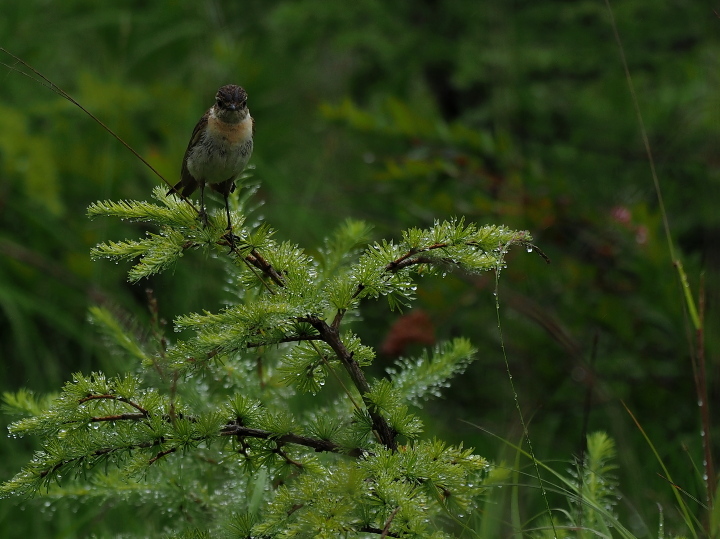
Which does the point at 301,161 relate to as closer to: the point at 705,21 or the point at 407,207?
the point at 407,207

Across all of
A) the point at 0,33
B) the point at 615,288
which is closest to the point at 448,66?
the point at 615,288

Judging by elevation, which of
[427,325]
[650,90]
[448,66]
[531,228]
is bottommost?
[427,325]

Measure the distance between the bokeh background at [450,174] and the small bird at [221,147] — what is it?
89cm

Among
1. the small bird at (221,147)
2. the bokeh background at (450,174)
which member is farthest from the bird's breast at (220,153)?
the bokeh background at (450,174)

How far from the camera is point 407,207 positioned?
423cm

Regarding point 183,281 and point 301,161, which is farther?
point 301,161

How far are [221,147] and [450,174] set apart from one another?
176 cm

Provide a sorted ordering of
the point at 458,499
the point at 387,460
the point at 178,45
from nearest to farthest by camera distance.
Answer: the point at 387,460 → the point at 458,499 → the point at 178,45

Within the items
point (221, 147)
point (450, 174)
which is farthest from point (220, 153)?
point (450, 174)

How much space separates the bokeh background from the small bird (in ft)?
2.93

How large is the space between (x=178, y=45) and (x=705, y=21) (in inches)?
142

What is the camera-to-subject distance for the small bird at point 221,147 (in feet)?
8.65

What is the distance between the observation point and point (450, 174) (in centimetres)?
418

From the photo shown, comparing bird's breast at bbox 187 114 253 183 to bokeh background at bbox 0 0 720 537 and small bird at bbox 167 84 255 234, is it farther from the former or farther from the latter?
bokeh background at bbox 0 0 720 537
